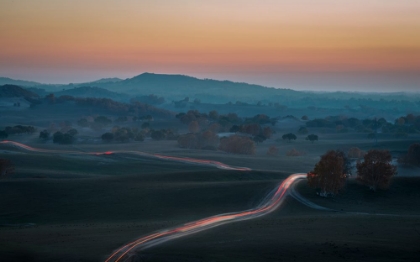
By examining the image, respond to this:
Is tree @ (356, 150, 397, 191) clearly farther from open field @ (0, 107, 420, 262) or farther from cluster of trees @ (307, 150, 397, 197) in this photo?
open field @ (0, 107, 420, 262)

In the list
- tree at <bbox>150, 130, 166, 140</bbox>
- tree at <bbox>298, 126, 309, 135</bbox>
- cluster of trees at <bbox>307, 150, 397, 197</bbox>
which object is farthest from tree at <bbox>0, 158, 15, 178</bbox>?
tree at <bbox>298, 126, 309, 135</bbox>

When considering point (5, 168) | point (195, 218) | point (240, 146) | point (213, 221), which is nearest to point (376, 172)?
Result: point (195, 218)

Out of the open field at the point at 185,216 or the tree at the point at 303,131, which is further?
the tree at the point at 303,131

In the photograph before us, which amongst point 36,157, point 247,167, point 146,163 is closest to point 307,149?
point 247,167

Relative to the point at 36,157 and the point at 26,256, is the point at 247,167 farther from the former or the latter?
the point at 26,256

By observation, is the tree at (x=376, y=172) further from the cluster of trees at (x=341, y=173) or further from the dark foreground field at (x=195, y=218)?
the dark foreground field at (x=195, y=218)

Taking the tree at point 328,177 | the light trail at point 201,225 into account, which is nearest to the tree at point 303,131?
the light trail at point 201,225
